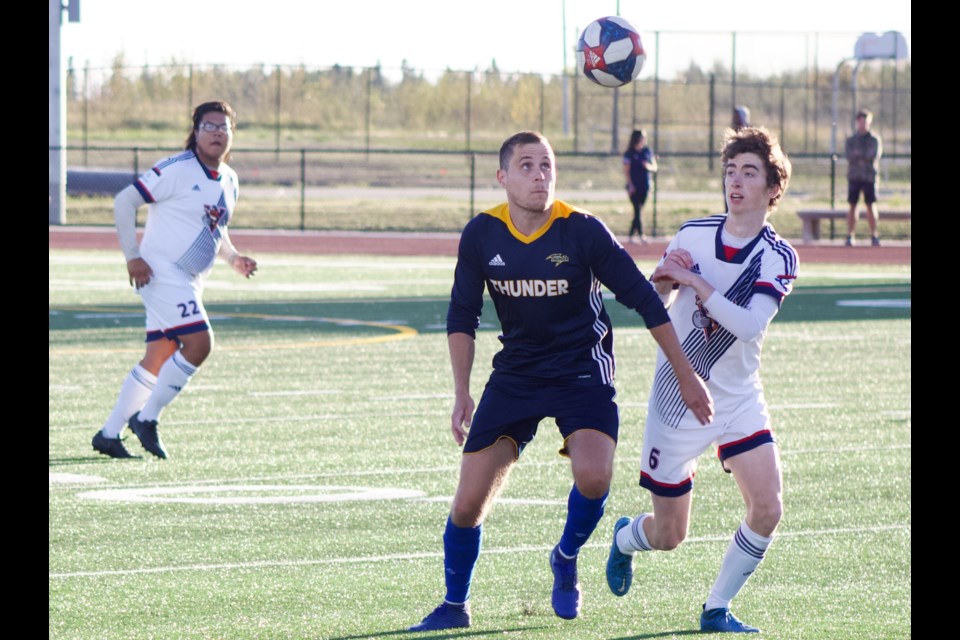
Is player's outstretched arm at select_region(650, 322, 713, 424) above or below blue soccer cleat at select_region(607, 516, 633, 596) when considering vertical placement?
above

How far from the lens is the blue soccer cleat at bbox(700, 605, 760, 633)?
6566 mm

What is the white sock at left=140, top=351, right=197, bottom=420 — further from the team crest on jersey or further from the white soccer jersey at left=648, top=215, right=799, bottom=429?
the white soccer jersey at left=648, top=215, right=799, bottom=429

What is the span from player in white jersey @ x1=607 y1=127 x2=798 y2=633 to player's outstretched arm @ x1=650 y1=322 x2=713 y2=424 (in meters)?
0.16

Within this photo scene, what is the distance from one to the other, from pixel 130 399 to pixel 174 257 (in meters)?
0.90

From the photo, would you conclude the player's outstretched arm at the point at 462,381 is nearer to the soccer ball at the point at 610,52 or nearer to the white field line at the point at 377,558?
the white field line at the point at 377,558

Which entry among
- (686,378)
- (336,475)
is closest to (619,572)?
(686,378)

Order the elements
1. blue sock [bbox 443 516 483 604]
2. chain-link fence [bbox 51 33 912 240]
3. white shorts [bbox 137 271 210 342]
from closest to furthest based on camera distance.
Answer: blue sock [bbox 443 516 483 604]
white shorts [bbox 137 271 210 342]
chain-link fence [bbox 51 33 912 240]

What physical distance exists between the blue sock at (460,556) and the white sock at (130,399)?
4.57 m

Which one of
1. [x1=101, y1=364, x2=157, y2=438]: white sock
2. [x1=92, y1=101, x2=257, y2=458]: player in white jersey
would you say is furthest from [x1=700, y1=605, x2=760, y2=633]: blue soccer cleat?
[x1=101, y1=364, x2=157, y2=438]: white sock

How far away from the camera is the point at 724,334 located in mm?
6797

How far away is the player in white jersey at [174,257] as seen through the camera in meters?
10.9

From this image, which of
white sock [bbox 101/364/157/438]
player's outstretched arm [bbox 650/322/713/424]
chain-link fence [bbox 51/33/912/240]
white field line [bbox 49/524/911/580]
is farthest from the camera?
chain-link fence [bbox 51/33/912/240]

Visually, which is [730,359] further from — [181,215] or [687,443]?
[181,215]
